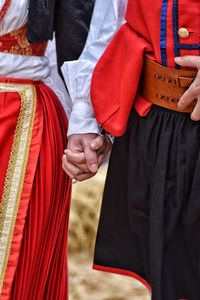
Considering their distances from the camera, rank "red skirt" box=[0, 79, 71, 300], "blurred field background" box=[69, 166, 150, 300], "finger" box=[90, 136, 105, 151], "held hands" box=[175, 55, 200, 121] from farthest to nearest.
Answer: "blurred field background" box=[69, 166, 150, 300], "red skirt" box=[0, 79, 71, 300], "finger" box=[90, 136, 105, 151], "held hands" box=[175, 55, 200, 121]

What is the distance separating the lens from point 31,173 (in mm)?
1673

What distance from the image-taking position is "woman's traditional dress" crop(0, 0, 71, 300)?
165 cm

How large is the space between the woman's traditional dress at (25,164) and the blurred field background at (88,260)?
1188 mm

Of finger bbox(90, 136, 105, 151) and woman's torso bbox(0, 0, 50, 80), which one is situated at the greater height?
woman's torso bbox(0, 0, 50, 80)

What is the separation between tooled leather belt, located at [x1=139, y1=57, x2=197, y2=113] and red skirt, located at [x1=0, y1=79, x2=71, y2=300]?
349 mm

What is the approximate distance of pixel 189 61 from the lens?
4.34 feet

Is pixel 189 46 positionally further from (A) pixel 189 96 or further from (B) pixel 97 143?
(B) pixel 97 143

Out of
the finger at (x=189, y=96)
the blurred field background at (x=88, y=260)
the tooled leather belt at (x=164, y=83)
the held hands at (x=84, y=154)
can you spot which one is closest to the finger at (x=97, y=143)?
the held hands at (x=84, y=154)

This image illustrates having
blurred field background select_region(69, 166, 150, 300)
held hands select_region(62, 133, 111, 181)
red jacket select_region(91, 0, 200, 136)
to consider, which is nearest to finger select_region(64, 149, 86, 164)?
held hands select_region(62, 133, 111, 181)

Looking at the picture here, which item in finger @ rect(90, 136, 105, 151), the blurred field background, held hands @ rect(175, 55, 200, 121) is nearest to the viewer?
held hands @ rect(175, 55, 200, 121)

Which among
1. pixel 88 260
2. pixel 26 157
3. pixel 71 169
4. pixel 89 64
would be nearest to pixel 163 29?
pixel 89 64

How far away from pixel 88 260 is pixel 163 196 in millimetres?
1829

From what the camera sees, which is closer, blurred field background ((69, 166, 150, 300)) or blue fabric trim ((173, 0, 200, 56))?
blue fabric trim ((173, 0, 200, 56))

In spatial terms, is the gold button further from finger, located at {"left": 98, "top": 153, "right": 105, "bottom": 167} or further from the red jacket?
finger, located at {"left": 98, "top": 153, "right": 105, "bottom": 167}
